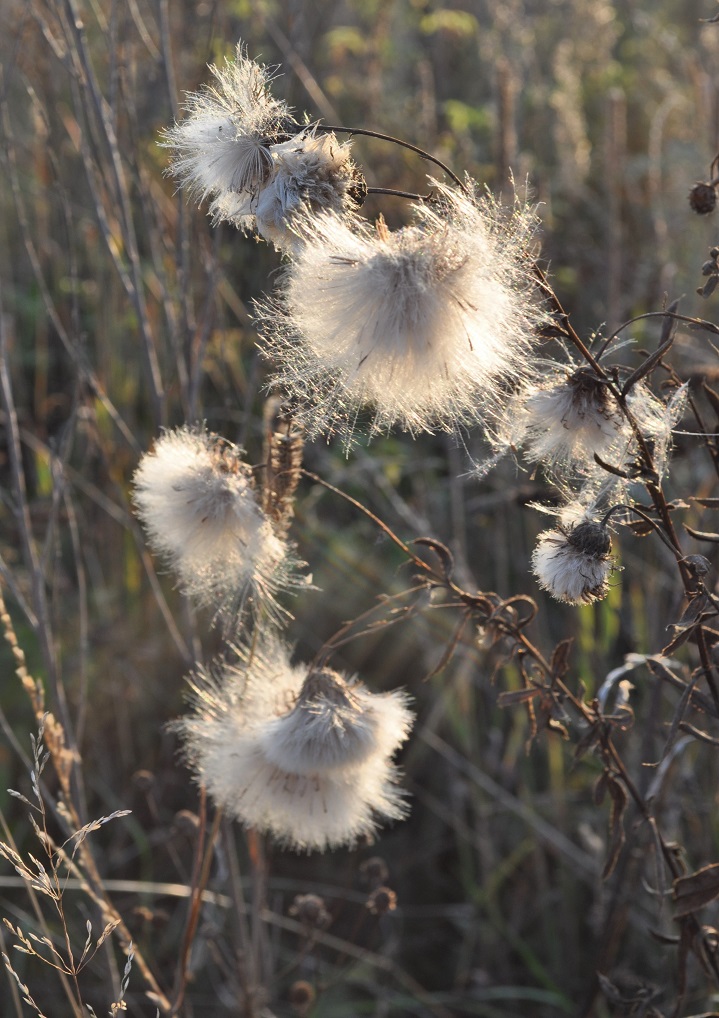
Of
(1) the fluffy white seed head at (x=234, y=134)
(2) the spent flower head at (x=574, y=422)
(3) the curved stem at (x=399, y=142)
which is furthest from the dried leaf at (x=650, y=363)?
(1) the fluffy white seed head at (x=234, y=134)

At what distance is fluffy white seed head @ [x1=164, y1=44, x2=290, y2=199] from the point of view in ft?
2.69

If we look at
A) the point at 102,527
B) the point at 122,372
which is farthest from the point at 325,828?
the point at 122,372

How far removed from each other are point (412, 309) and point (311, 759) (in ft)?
Result: 1.49

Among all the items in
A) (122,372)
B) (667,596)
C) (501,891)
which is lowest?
(501,891)

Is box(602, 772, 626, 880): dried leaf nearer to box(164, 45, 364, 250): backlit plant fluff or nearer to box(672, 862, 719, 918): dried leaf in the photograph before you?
box(672, 862, 719, 918): dried leaf

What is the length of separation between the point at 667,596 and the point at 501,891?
0.63m

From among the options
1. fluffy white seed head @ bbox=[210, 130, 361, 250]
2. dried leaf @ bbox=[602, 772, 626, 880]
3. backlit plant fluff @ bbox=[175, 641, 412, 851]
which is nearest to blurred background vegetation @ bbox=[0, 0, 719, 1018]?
backlit plant fluff @ bbox=[175, 641, 412, 851]

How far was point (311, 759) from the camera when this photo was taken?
969 millimetres

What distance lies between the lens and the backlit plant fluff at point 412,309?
753mm

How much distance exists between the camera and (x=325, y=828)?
1.00m

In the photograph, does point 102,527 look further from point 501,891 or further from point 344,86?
point 344,86

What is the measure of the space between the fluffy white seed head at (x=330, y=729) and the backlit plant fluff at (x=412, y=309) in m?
0.31

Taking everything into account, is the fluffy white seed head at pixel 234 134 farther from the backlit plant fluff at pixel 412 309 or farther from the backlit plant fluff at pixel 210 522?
the backlit plant fluff at pixel 210 522

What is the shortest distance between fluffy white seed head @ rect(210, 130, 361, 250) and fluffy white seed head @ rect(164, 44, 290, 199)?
0.07ft
